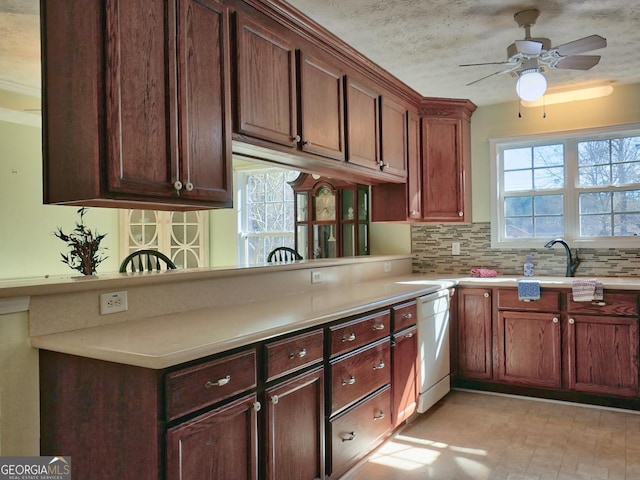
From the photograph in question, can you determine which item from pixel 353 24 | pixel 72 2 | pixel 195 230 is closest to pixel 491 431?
pixel 353 24

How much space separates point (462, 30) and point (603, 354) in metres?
2.36

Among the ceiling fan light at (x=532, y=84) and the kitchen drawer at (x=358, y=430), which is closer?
the kitchen drawer at (x=358, y=430)

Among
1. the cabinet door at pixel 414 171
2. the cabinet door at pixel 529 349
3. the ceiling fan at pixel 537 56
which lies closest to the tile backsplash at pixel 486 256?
the cabinet door at pixel 414 171

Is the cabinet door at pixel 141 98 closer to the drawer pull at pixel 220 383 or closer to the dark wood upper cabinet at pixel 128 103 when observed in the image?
the dark wood upper cabinet at pixel 128 103

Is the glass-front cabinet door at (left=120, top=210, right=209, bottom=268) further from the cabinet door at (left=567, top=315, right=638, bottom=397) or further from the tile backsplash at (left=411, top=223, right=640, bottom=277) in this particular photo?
the cabinet door at (left=567, top=315, right=638, bottom=397)

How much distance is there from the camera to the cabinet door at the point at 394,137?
11.8 ft

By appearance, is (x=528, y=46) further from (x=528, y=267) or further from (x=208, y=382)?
(x=208, y=382)

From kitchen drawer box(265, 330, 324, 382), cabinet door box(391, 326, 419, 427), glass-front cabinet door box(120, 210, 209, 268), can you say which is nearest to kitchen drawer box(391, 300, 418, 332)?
cabinet door box(391, 326, 419, 427)

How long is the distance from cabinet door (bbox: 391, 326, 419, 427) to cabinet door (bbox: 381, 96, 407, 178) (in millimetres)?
1286

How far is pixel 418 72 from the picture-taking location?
11.6ft

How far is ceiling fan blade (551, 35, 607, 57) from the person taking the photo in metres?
2.53

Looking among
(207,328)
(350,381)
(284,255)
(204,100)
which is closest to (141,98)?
(204,100)

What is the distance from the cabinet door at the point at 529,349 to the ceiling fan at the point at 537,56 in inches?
64.0

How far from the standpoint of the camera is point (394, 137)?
3771 millimetres
